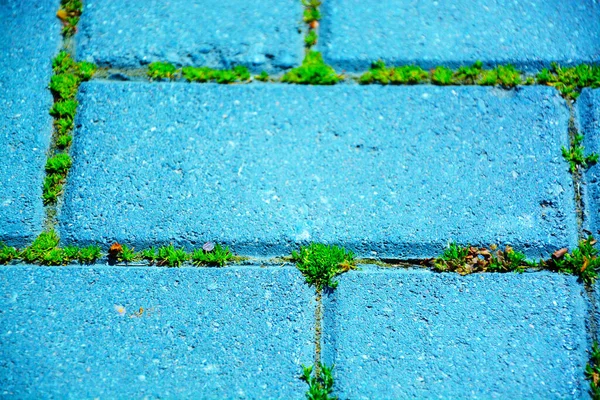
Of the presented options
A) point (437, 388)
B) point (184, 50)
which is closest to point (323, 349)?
point (437, 388)

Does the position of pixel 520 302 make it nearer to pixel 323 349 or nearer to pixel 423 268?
pixel 423 268

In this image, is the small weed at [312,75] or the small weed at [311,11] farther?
the small weed at [311,11]

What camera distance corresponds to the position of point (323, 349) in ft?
4.93

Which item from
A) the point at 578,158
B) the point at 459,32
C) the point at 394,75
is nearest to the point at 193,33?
the point at 394,75

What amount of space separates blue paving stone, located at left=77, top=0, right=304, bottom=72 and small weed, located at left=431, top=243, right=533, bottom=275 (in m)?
0.86

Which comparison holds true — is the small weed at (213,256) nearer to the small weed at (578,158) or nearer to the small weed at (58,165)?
the small weed at (58,165)

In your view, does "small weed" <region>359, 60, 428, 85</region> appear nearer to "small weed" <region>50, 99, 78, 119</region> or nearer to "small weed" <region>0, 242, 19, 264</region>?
"small weed" <region>50, 99, 78, 119</region>

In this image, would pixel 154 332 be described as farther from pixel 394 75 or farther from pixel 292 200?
pixel 394 75

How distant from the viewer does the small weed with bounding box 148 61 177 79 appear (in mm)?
1843

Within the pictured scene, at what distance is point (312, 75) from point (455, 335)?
38.6 inches

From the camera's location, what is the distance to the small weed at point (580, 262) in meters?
1.59

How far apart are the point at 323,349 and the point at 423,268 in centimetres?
40

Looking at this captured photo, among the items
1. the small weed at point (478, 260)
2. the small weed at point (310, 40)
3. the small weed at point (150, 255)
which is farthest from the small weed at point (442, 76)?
the small weed at point (150, 255)

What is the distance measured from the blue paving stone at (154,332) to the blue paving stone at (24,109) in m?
0.18
